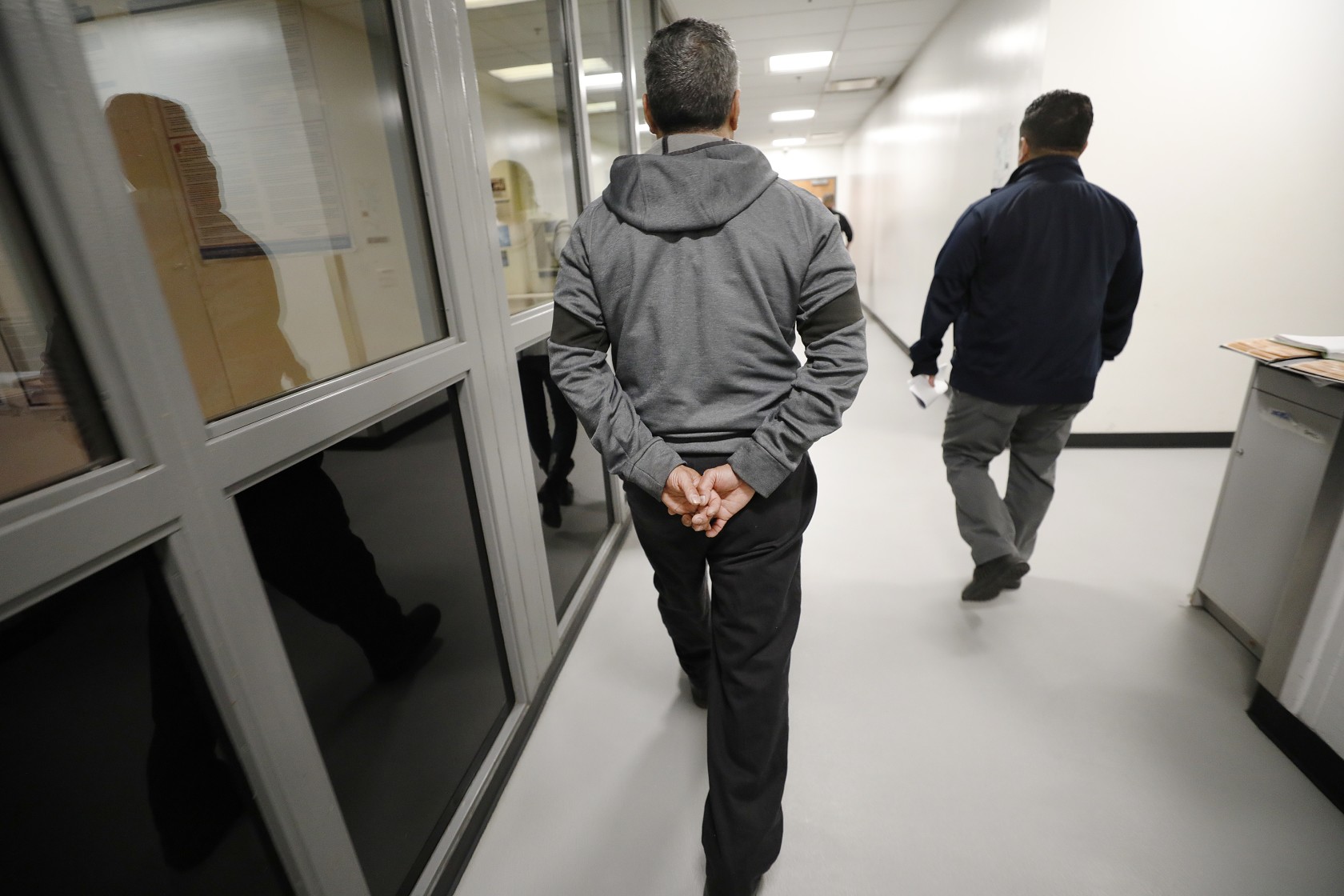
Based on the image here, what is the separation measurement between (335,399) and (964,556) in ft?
7.58

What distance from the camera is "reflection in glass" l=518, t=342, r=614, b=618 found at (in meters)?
2.21

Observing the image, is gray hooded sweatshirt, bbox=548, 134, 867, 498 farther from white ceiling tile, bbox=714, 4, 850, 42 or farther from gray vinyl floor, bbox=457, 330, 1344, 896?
white ceiling tile, bbox=714, 4, 850, 42

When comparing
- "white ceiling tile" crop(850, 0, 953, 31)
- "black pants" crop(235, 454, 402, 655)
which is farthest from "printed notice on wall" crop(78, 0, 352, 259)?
"white ceiling tile" crop(850, 0, 953, 31)

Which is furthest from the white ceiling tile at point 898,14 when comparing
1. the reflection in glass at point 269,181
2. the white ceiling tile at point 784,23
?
the reflection in glass at point 269,181

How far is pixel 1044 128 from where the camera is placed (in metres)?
1.79

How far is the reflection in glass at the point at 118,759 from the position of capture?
0.70 m

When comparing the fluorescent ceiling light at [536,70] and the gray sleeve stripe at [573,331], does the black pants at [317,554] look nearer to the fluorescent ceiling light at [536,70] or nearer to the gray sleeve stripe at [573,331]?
the gray sleeve stripe at [573,331]

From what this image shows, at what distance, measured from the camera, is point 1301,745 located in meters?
1.45

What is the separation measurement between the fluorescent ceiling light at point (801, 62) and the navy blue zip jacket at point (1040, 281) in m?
4.31

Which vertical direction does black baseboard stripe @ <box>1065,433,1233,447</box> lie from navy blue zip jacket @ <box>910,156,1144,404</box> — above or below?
below

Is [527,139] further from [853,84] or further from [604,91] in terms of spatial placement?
[853,84]

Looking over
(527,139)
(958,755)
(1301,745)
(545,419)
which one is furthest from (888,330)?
(958,755)

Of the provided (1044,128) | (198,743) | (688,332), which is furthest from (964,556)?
(198,743)

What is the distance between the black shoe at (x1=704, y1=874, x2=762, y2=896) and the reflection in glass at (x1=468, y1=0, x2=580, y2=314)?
173 cm
